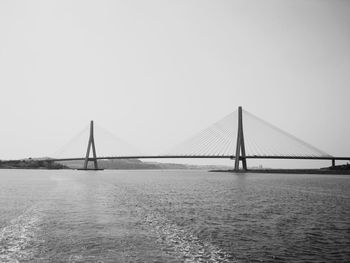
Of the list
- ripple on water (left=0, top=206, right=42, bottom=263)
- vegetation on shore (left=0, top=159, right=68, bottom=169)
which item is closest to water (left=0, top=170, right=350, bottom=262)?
ripple on water (left=0, top=206, right=42, bottom=263)

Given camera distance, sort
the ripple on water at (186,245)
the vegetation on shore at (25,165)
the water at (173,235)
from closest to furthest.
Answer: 1. the ripple on water at (186,245)
2. the water at (173,235)
3. the vegetation on shore at (25,165)

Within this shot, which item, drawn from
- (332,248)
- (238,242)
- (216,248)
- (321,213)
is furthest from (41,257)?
(321,213)

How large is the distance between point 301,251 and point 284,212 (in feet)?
29.8

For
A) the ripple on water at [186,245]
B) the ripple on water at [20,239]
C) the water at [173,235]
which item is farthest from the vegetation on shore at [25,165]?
the ripple on water at [186,245]

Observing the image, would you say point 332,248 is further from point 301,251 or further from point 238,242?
point 238,242

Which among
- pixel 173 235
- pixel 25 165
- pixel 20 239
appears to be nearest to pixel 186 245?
pixel 173 235

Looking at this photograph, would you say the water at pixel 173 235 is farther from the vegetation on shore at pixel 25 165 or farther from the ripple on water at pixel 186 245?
the vegetation on shore at pixel 25 165

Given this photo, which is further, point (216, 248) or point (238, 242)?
point (238, 242)

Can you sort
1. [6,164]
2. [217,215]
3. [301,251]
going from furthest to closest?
1. [6,164]
2. [217,215]
3. [301,251]

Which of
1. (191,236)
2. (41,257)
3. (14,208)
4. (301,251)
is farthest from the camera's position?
(14,208)

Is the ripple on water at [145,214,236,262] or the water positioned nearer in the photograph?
the ripple on water at [145,214,236,262]

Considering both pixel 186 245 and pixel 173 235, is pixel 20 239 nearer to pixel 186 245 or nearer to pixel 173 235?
pixel 173 235

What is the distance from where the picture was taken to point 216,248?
10.1 metres

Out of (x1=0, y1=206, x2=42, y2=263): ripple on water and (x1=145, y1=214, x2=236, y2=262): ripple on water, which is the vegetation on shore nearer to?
(x1=0, y1=206, x2=42, y2=263): ripple on water
